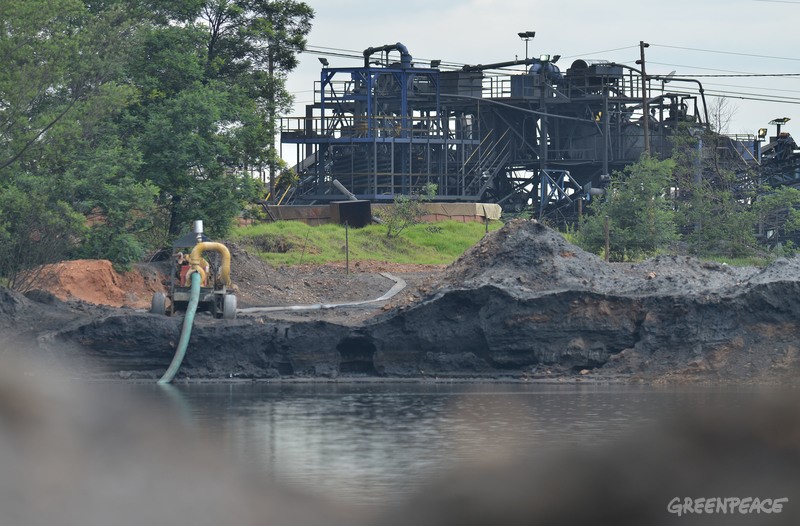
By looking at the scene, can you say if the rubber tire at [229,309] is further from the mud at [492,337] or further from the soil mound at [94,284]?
the soil mound at [94,284]

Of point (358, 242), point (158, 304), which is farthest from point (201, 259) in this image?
point (358, 242)

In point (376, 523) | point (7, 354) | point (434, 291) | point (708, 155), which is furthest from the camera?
point (708, 155)

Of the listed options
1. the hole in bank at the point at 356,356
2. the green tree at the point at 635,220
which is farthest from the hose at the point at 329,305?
the green tree at the point at 635,220

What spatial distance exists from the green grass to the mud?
18879 millimetres

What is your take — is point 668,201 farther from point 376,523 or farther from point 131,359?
point 376,523

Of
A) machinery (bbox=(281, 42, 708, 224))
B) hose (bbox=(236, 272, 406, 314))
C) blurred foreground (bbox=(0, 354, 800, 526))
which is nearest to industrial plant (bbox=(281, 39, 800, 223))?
machinery (bbox=(281, 42, 708, 224))

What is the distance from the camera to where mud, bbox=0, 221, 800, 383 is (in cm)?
3469

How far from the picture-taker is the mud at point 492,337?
34.7 m

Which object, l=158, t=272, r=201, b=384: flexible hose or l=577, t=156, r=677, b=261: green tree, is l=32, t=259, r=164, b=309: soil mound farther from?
l=577, t=156, r=677, b=261: green tree

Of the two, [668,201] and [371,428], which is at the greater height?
[668,201]

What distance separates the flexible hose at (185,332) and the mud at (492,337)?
424 mm

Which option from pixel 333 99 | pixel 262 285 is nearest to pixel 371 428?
pixel 262 285

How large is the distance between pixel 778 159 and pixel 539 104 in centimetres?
1383

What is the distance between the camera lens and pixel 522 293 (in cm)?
3581
